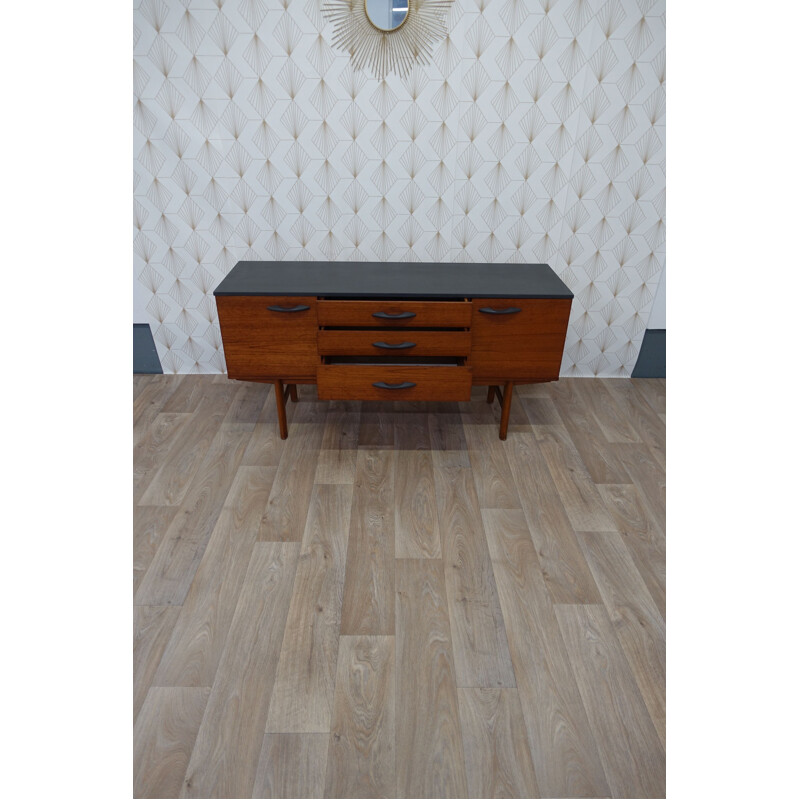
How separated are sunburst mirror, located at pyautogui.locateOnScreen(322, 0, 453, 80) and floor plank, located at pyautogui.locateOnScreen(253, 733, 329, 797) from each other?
2318 millimetres

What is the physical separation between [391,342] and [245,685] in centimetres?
123

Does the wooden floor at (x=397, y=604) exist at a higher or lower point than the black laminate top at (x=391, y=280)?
lower

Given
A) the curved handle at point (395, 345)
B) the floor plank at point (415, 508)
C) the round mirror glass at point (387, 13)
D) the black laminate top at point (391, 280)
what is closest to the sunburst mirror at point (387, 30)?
the round mirror glass at point (387, 13)

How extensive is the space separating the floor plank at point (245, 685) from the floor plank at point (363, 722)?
176 mm

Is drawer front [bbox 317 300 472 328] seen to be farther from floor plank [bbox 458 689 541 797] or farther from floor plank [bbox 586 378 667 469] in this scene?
floor plank [bbox 458 689 541 797]

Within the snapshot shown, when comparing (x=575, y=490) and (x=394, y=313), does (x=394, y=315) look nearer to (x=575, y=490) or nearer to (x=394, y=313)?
(x=394, y=313)

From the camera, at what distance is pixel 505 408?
2.41 m

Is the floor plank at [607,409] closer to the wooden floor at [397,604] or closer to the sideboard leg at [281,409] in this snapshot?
the wooden floor at [397,604]

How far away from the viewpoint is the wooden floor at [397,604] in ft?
4.25

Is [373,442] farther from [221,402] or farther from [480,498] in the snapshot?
[221,402]

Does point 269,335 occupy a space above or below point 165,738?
above

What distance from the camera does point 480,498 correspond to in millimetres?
2115

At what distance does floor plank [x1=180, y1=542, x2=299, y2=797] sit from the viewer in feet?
4.12

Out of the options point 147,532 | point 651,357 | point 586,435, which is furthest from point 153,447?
point 651,357
